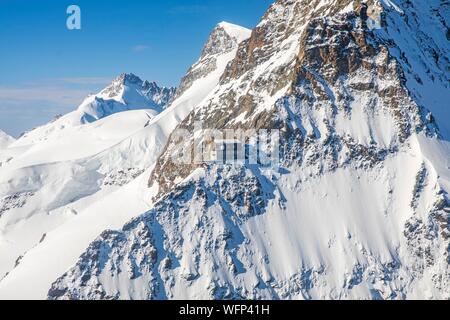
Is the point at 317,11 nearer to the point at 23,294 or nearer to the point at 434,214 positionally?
the point at 434,214

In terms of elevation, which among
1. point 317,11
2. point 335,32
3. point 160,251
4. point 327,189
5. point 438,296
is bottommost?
point 438,296

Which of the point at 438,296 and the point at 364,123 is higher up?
the point at 364,123

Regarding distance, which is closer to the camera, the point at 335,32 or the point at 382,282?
the point at 382,282

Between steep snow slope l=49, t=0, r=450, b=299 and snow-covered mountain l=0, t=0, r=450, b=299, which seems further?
snow-covered mountain l=0, t=0, r=450, b=299

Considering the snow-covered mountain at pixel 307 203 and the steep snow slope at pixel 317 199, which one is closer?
the steep snow slope at pixel 317 199

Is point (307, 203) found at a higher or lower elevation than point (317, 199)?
lower

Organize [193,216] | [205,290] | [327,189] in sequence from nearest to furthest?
1. [205,290]
2. [193,216]
3. [327,189]
